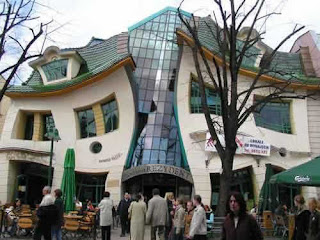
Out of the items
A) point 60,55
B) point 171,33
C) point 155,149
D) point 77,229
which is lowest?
point 77,229

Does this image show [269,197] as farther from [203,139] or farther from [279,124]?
[279,124]

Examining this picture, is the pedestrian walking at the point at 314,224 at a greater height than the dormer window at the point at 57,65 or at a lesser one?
lesser

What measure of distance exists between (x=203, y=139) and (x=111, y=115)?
5486 millimetres

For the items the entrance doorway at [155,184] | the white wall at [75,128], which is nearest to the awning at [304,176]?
the entrance doorway at [155,184]

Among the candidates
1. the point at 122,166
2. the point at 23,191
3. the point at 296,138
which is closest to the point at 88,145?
the point at 122,166

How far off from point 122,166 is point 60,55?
27.4ft

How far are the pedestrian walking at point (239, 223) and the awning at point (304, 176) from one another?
4.79m

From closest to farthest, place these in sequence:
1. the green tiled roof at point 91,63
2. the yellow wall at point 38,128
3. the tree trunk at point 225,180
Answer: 1. the tree trunk at point 225,180
2. the green tiled roof at point 91,63
3. the yellow wall at point 38,128

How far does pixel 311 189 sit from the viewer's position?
21.5 metres

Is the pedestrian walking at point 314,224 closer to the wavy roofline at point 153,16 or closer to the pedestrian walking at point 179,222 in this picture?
the pedestrian walking at point 179,222

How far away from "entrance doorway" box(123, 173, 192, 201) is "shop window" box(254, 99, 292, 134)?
5.22 meters

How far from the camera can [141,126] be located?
23.3 meters

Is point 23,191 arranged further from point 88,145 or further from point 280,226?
point 280,226

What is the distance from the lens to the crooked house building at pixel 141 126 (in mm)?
21734
